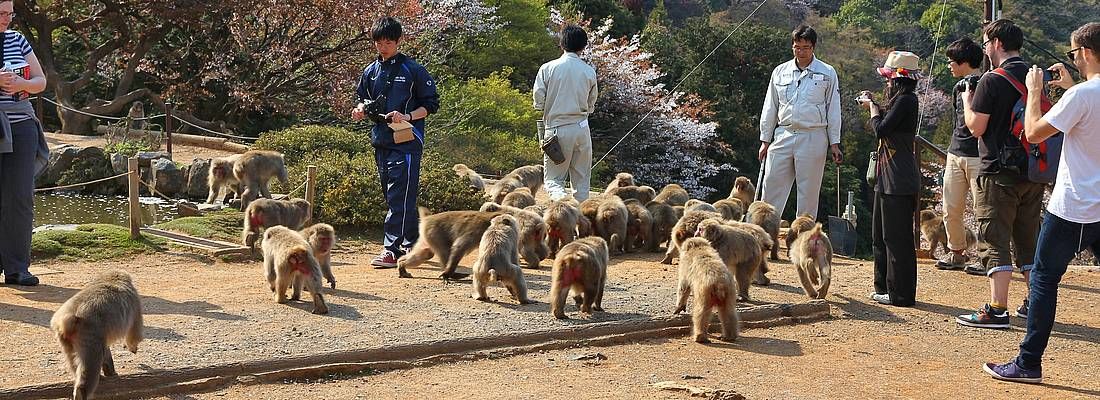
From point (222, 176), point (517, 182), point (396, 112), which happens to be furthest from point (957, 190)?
point (222, 176)

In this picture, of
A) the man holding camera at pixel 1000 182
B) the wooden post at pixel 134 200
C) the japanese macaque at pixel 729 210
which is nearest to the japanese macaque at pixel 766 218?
the japanese macaque at pixel 729 210

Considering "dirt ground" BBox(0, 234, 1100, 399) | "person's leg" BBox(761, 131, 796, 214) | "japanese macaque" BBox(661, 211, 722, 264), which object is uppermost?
"person's leg" BBox(761, 131, 796, 214)

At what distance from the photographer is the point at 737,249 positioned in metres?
→ 8.43

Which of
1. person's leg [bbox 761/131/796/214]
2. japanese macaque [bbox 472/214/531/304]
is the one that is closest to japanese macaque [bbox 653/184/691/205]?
person's leg [bbox 761/131/796/214]

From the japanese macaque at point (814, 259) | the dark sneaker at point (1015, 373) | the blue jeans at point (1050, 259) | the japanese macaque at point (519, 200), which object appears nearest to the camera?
the blue jeans at point (1050, 259)

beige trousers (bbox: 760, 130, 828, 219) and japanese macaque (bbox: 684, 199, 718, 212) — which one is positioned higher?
beige trousers (bbox: 760, 130, 828, 219)

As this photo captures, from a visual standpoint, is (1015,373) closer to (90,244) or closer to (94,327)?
(94,327)

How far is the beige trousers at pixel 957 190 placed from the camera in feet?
29.8

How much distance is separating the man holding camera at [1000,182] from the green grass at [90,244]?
23.2 feet

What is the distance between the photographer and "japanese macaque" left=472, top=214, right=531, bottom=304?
7.96 m

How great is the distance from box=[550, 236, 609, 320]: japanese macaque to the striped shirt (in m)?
3.95

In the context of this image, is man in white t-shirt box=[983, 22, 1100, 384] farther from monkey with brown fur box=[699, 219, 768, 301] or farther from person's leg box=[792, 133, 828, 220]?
person's leg box=[792, 133, 828, 220]

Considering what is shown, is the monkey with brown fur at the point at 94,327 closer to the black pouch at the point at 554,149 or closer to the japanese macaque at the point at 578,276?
the japanese macaque at the point at 578,276

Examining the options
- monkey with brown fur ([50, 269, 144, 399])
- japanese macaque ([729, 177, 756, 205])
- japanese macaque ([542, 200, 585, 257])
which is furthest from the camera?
japanese macaque ([729, 177, 756, 205])
